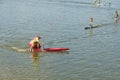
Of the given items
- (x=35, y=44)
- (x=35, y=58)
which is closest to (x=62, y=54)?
(x=35, y=44)

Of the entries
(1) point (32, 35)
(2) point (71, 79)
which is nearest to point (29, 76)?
(2) point (71, 79)

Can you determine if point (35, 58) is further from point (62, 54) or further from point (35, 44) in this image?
point (62, 54)

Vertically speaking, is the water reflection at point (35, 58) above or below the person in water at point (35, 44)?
below

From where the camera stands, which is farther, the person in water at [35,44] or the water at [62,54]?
the person in water at [35,44]

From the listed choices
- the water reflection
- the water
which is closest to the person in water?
the water reflection

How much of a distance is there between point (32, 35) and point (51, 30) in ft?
17.5

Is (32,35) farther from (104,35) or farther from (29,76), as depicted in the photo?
(29,76)

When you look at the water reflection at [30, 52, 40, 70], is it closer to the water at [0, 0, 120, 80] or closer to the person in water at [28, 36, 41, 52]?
the water at [0, 0, 120, 80]

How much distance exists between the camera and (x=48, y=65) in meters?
27.5

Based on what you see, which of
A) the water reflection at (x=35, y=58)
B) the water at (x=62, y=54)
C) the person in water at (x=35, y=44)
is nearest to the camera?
the water at (x=62, y=54)

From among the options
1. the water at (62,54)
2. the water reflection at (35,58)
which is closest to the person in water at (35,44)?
the water reflection at (35,58)

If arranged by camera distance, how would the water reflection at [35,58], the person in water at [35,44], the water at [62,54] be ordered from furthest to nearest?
the person in water at [35,44], the water reflection at [35,58], the water at [62,54]

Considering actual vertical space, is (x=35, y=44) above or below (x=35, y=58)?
above

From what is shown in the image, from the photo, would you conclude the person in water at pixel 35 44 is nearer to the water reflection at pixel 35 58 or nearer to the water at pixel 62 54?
Result: the water reflection at pixel 35 58
